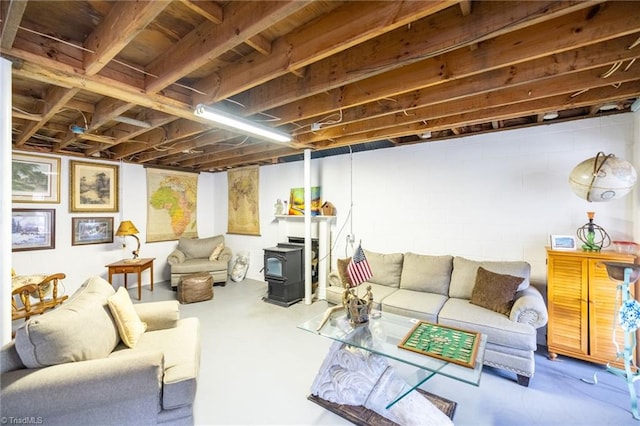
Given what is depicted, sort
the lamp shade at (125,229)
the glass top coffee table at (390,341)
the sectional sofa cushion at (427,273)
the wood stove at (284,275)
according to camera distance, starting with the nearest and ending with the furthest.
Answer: the glass top coffee table at (390,341) < the sectional sofa cushion at (427,273) < the wood stove at (284,275) < the lamp shade at (125,229)

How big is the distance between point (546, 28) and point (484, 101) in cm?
91

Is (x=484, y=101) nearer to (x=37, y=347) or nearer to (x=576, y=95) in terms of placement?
(x=576, y=95)

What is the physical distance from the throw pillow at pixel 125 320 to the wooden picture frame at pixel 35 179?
3.63 metres

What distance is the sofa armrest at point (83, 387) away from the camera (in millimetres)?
1451

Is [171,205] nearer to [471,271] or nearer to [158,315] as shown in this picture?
[158,315]

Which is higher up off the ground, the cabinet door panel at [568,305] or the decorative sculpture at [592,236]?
the decorative sculpture at [592,236]

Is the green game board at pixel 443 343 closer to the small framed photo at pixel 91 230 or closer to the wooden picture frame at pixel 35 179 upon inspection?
the small framed photo at pixel 91 230

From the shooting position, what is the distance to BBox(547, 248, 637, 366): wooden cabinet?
8.27 feet

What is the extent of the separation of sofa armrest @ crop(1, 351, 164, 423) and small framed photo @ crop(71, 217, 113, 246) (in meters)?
4.23

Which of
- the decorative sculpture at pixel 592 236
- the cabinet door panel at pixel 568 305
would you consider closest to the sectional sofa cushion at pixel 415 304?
the cabinet door panel at pixel 568 305

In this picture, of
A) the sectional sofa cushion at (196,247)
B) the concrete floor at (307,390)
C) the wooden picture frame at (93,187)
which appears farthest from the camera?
the sectional sofa cushion at (196,247)

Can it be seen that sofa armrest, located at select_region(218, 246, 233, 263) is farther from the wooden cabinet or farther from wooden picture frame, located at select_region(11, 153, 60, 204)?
the wooden cabinet

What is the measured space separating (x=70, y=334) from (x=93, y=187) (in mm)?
4412

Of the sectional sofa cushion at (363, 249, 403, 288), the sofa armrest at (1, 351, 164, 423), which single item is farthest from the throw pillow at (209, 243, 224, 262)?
the sofa armrest at (1, 351, 164, 423)
